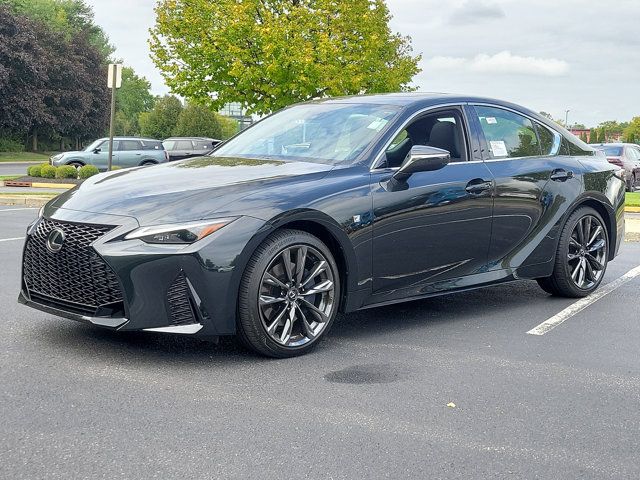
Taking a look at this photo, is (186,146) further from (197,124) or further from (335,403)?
(197,124)

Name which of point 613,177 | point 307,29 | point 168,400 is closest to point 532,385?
point 168,400

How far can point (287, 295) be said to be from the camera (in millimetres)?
4992

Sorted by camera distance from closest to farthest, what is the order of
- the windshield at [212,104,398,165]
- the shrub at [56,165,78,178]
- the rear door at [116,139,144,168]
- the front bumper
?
the front bumper
the windshield at [212,104,398,165]
the shrub at [56,165,78,178]
the rear door at [116,139,144,168]

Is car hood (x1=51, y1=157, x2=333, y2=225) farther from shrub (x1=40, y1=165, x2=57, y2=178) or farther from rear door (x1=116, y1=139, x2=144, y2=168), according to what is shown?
rear door (x1=116, y1=139, x2=144, y2=168)

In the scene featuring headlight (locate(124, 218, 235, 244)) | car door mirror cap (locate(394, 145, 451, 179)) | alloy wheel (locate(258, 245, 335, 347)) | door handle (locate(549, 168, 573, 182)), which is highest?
car door mirror cap (locate(394, 145, 451, 179))

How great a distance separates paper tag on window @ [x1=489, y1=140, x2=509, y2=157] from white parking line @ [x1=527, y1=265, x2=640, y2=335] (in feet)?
4.20

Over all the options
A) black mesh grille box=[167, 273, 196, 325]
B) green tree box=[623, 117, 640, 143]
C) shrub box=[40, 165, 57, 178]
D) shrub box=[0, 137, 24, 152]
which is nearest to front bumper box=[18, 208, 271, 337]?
black mesh grille box=[167, 273, 196, 325]

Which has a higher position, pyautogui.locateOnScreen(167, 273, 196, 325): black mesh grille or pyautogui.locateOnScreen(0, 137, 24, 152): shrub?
pyautogui.locateOnScreen(167, 273, 196, 325): black mesh grille

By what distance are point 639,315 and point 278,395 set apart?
350cm

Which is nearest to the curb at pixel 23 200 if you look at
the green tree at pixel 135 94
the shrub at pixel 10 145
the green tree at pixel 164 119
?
the shrub at pixel 10 145

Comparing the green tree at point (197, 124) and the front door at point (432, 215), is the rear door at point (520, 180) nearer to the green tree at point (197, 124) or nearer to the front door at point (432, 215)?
the front door at point (432, 215)

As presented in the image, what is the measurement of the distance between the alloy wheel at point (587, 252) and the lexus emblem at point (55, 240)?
4083 mm

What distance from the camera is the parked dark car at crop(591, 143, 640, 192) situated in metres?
26.0

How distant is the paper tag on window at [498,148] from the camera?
6.37 m
